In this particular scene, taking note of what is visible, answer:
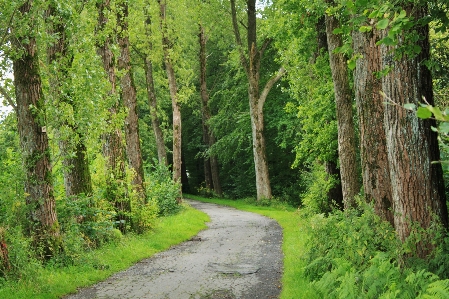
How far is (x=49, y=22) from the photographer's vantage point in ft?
36.4

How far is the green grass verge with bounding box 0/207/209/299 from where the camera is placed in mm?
8578

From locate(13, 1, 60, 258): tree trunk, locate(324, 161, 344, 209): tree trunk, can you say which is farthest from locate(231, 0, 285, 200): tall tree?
locate(13, 1, 60, 258): tree trunk

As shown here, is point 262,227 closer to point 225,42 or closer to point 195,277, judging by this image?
point 195,277

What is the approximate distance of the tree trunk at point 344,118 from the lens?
13094mm

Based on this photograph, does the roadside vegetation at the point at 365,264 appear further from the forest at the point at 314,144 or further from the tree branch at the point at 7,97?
the tree branch at the point at 7,97

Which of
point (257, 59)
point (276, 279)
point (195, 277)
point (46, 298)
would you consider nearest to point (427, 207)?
point (276, 279)

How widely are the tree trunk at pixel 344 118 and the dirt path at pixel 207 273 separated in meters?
2.62

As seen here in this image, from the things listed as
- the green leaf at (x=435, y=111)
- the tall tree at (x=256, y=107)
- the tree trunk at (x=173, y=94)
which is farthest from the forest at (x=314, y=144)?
the tall tree at (x=256, y=107)

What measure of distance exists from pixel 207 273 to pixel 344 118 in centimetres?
554

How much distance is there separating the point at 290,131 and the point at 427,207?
25.2 m

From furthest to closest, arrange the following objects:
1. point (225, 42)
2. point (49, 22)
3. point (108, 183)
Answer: point (225, 42)
point (108, 183)
point (49, 22)

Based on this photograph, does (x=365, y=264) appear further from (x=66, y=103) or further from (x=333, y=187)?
(x=333, y=187)

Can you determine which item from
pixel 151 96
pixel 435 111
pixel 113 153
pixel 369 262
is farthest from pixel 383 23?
pixel 151 96

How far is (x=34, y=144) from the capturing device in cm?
1039
